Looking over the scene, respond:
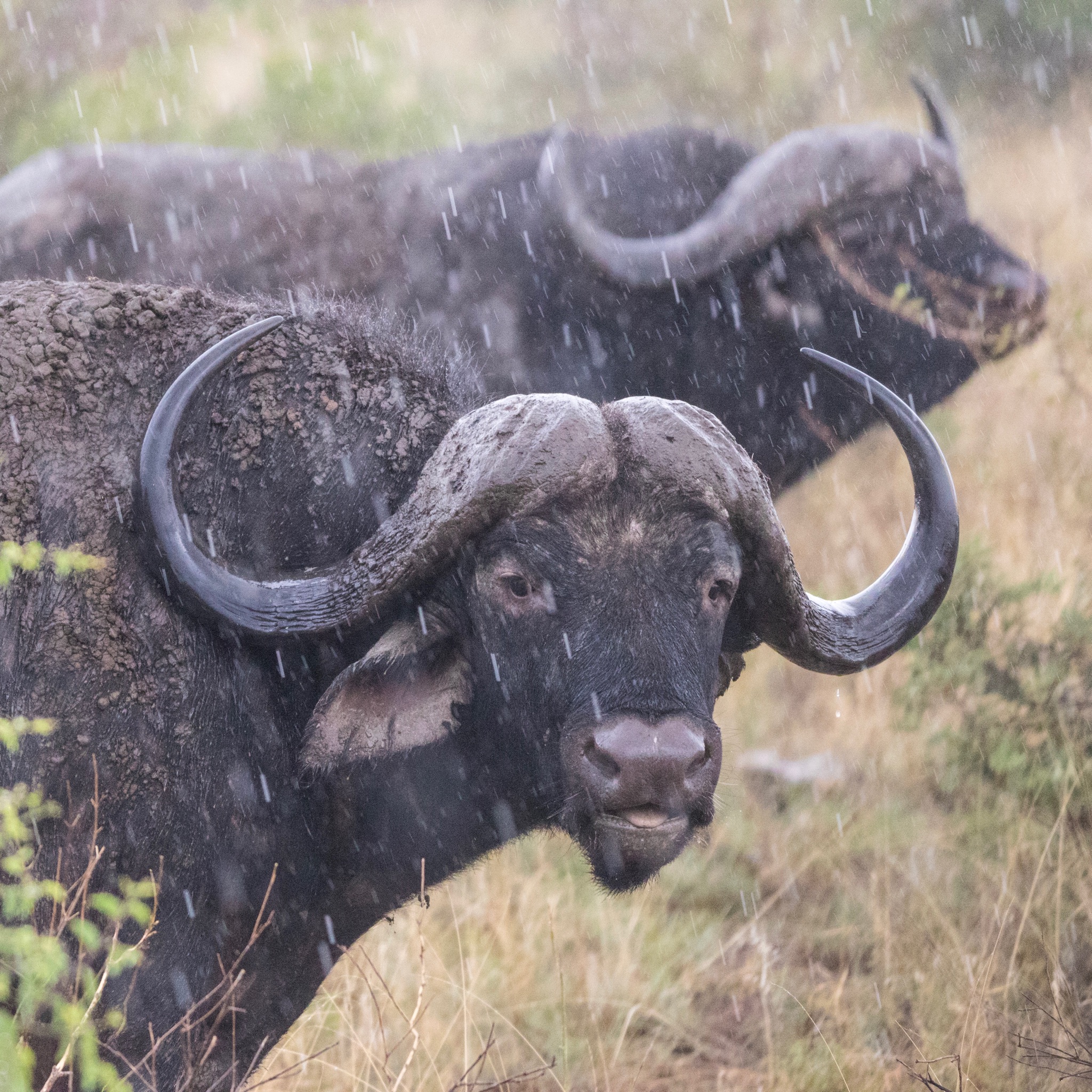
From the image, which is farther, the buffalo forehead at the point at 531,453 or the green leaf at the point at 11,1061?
the buffalo forehead at the point at 531,453

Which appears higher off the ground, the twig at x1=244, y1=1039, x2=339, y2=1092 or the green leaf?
the green leaf

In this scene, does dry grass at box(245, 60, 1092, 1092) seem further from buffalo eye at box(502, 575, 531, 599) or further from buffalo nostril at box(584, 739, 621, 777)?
buffalo eye at box(502, 575, 531, 599)

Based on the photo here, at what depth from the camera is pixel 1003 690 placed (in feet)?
17.8

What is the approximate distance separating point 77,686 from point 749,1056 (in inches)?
116

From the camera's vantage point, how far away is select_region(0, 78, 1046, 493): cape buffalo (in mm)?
7051

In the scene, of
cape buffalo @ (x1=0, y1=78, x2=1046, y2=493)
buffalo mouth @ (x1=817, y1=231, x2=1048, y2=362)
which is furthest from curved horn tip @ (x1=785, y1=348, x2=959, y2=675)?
buffalo mouth @ (x1=817, y1=231, x2=1048, y2=362)

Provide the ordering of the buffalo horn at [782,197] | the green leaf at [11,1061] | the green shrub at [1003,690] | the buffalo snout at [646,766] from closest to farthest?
1. the green leaf at [11,1061]
2. the buffalo snout at [646,766]
3. the green shrub at [1003,690]
4. the buffalo horn at [782,197]

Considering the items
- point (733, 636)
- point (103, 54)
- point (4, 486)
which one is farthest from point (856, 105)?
point (4, 486)

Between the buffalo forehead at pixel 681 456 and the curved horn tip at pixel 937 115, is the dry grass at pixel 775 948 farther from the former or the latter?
the curved horn tip at pixel 937 115

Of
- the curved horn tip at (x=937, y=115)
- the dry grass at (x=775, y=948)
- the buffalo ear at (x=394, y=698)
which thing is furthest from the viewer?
the curved horn tip at (x=937, y=115)

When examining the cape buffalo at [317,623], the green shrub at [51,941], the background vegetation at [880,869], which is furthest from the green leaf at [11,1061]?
the background vegetation at [880,869]

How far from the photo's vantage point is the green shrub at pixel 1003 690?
5078 millimetres

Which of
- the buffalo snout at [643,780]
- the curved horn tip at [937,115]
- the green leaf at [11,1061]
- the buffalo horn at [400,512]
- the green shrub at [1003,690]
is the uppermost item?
the curved horn tip at [937,115]

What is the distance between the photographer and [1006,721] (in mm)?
5363
